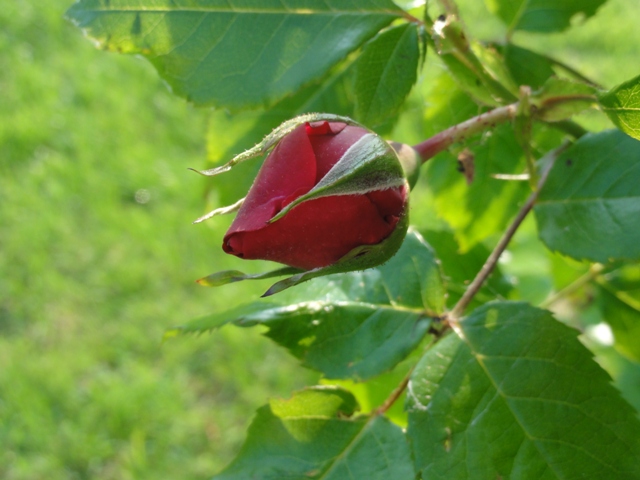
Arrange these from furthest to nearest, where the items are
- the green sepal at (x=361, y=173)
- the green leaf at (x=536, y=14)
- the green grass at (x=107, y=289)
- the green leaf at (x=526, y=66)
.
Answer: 1. the green grass at (x=107, y=289)
2. the green leaf at (x=536, y=14)
3. the green leaf at (x=526, y=66)
4. the green sepal at (x=361, y=173)

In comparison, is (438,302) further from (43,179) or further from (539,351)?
(43,179)

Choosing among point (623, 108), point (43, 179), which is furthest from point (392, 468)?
point (43, 179)

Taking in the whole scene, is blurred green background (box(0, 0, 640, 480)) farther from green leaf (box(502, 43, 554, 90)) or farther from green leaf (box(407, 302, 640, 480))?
green leaf (box(407, 302, 640, 480))

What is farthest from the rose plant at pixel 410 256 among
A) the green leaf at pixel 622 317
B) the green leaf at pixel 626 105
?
the green leaf at pixel 622 317

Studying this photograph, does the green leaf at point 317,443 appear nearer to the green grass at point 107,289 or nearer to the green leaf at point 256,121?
the green leaf at point 256,121

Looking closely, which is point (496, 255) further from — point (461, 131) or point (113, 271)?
point (113, 271)

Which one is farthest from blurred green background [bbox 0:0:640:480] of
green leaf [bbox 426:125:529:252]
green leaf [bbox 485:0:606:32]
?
green leaf [bbox 485:0:606:32]
